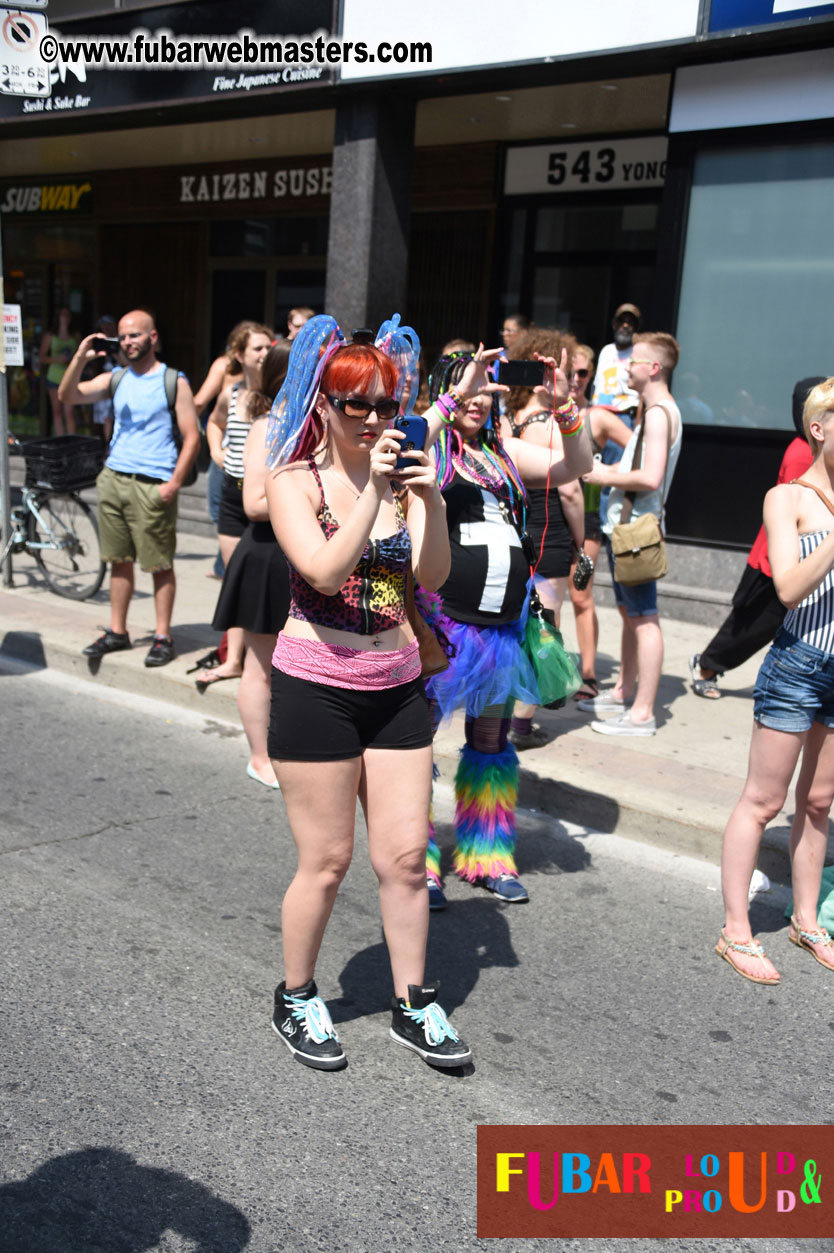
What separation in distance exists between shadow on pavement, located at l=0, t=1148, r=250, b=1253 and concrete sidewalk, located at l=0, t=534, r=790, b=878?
2.92 metres

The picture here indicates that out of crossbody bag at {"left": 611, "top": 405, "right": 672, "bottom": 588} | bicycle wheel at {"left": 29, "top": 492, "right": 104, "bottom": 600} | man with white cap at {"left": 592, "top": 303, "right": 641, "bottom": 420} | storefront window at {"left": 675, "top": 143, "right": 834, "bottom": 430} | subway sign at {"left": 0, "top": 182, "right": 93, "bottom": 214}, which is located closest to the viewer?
crossbody bag at {"left": 611, "top": 405, "right": 672, "bottom": 588}

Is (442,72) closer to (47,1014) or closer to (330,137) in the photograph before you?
(330,137)

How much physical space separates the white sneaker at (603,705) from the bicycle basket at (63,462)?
14.6 feet

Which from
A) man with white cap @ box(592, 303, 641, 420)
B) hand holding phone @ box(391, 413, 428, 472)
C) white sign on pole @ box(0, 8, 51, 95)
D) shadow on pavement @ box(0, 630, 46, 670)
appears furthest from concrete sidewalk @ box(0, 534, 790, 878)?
white sign on pole @ box(0, 8, 51, 95)

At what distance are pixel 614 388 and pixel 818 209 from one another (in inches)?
77.8

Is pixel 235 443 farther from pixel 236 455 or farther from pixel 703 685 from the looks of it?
pixel 703 685

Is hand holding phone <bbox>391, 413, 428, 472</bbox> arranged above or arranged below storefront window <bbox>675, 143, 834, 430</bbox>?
below

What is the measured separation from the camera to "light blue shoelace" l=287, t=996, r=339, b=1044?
328 cm

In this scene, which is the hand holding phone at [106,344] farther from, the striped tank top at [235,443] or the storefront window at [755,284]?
the storefront window at [755,284]

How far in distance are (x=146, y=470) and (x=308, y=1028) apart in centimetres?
468

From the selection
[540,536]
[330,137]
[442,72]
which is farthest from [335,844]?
[330,137]

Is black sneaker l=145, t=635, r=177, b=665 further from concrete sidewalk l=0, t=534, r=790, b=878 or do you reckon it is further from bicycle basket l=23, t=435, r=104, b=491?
bicycle basket l=23, t=435, r=104, b=491

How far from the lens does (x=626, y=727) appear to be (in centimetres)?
632

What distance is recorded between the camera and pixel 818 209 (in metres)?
8.95
